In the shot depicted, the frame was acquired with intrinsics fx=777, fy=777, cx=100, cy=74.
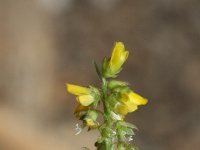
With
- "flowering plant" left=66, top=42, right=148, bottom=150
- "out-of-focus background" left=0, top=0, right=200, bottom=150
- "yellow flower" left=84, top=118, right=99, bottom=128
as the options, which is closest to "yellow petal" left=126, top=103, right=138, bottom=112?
"flowering plant" left=66, top=42, right=148, bottom=150

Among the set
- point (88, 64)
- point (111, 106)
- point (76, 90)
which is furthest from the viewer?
point (88, 64)

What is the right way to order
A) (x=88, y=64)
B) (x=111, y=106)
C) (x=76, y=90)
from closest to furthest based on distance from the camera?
(x=111, y=106) < (x=76, y=90) < (x=88, y=64)

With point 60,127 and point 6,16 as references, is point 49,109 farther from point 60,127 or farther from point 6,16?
point 6,16

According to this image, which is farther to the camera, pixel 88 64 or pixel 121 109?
pixel 88 64

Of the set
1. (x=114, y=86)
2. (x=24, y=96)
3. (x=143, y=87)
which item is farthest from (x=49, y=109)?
(x=114, y=86)

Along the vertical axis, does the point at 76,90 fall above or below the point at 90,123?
above

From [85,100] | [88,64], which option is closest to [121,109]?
[85,100]

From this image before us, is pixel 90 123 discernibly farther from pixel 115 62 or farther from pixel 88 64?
pixel 88 64

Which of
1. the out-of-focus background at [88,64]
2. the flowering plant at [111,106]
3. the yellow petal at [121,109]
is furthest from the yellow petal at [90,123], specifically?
the out-of-focus background at [88,64]
